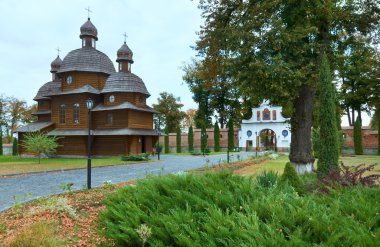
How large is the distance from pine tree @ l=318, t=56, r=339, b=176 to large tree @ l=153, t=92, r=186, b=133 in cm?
4447

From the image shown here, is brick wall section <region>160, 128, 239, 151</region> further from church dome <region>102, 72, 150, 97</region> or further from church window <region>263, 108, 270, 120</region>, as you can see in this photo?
church dome <region>102, 72, 150, 97</region>

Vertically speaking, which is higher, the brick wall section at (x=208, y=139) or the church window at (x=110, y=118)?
the church window at (x=110, y=118)

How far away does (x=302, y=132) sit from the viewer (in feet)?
46.6

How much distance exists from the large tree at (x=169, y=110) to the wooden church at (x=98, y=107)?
68.0 ft

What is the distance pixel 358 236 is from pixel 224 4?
1482 centimetres

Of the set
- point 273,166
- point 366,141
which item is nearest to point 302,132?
point 273,166

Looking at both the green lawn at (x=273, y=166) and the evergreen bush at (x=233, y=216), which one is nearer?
the evergreen bush at (x=233, y=216)

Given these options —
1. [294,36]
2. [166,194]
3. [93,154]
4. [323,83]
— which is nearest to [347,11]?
[294,36]

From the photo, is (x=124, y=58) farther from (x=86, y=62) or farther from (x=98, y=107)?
(x=98, y=107)

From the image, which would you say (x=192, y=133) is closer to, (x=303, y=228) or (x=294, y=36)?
(x=294, y=36)

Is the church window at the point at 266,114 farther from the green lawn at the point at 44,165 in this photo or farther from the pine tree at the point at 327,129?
the pine tree at the point at 327,129

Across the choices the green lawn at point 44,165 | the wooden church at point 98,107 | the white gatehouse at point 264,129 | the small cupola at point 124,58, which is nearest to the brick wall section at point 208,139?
the white gatehouse at point 264,129

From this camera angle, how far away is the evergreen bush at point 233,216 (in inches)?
116

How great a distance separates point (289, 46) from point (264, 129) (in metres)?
32.0
